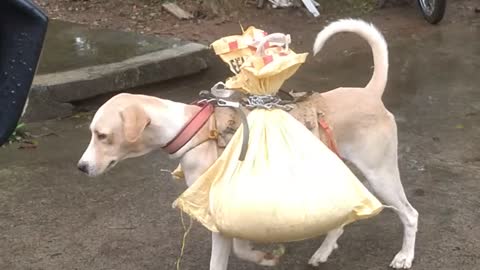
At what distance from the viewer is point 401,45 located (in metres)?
8.18

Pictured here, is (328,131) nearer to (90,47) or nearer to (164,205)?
(164,205)

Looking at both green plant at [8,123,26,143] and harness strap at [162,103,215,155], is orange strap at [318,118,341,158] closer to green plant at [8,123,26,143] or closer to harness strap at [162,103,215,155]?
harness strap at [162,103,215,155]

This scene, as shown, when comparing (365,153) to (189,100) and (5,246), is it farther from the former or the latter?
(189,100)

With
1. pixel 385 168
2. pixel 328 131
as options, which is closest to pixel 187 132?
pixel 328 131

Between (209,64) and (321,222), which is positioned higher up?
(321,222)

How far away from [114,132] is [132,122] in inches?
3.5

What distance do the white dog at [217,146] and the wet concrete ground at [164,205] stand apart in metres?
0.24

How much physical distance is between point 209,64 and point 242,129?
4.04 m

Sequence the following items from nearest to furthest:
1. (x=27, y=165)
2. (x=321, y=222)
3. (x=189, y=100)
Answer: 1. (x=321, y=222)
2. (x=27, y=165)
3. (x=189, y=100)

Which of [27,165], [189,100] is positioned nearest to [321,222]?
[27,165]

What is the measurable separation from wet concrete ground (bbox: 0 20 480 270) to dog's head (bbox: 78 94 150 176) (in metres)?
0.87

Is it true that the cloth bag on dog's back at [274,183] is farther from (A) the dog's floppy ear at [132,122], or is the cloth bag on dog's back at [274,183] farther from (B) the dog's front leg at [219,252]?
(A) the dog's floppy ear at [132,122]

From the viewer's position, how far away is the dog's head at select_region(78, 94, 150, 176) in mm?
3283

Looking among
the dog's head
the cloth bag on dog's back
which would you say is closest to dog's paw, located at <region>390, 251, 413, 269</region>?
the cloth bag on dog's back
